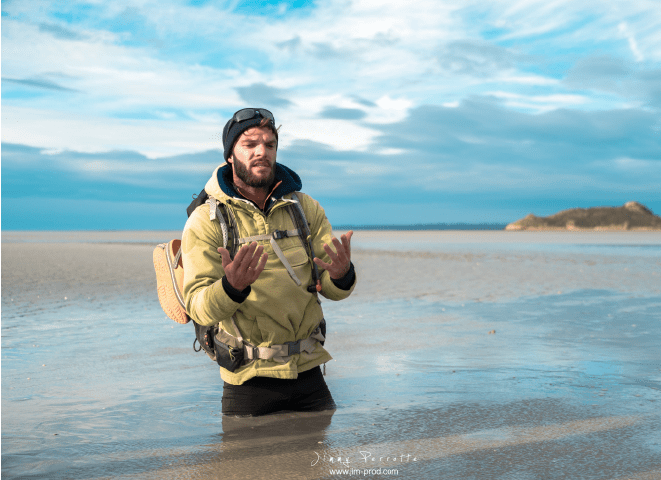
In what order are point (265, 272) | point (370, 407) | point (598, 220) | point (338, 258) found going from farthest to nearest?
point (598, 220) → point (370, 407) → point (265, 272) → point (338, 258)

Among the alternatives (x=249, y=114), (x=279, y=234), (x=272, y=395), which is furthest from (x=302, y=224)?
(x=272, y=395)

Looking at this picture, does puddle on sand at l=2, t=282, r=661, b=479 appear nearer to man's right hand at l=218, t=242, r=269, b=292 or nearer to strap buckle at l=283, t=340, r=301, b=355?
strap buckle at l=283, t=340, r=301, b=355

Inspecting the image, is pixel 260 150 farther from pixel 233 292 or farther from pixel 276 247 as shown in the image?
pixel 233 292

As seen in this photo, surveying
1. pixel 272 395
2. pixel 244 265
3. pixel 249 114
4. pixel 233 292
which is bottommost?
pixel 272 395

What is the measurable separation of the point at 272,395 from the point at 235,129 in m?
1.82

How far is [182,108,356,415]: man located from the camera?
3826 millimetres

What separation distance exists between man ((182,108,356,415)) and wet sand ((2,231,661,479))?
0.36m

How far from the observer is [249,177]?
3.97m

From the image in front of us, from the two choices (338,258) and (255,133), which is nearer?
(338,258)

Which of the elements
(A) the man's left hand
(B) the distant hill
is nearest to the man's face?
(A) the man's left hand

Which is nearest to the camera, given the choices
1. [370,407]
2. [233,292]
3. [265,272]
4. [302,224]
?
[233,292]

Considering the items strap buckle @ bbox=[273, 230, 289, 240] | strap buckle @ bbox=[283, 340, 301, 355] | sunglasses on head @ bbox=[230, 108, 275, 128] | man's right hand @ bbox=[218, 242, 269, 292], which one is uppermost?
sunglasses on head @ bbox=[230, 108, 275, 128]

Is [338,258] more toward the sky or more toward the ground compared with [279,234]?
more toward the ground

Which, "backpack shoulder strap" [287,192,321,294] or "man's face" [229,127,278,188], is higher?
"man's face" [229,127,278,188]
